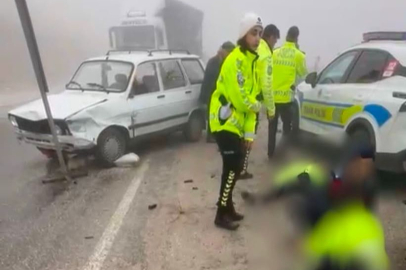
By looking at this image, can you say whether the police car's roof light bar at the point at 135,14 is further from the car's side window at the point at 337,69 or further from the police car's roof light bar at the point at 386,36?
the police car's roof light bar at the point at 386,36

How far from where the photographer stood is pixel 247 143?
201 inches

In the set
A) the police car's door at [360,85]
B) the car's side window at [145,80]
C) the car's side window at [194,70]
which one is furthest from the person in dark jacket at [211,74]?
the police car's door at [360,85]

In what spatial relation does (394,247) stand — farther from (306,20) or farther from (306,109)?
(306,20)

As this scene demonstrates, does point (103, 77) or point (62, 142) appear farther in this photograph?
point (103, 77)

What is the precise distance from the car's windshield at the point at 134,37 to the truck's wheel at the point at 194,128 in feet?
34.0

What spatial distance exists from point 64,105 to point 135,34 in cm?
1227

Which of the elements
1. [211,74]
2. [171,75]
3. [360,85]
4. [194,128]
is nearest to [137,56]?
[171,75]

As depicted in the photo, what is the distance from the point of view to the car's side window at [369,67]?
20.6 feet

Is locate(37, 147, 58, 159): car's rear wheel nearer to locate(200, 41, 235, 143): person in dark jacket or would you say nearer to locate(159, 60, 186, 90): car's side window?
locate(159, 60, 186, 90): car's side window

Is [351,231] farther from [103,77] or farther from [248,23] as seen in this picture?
[103,77]

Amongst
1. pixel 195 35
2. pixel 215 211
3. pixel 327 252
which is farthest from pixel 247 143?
pixel 195 35

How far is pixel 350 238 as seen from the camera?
1946 mm

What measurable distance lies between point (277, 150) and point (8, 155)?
787cm

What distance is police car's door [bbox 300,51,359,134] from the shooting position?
693 cm
